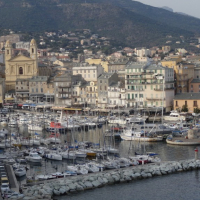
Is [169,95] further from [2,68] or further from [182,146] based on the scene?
[2,68]

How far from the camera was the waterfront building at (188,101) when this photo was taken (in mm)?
63188

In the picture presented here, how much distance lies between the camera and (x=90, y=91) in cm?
7062

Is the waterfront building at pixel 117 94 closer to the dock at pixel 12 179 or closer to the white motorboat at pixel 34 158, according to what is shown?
the white motorboat at pixel 34 158

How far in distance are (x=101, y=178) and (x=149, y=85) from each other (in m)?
29.6

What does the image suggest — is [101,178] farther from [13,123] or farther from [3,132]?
[13,123]

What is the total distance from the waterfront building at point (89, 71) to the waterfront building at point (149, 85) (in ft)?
20.8

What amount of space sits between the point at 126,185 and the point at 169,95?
98.2ft

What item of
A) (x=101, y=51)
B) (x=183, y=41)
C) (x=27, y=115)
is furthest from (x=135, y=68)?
(x=183, y=41)

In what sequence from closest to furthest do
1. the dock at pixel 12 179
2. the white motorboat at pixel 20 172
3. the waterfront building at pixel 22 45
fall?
the dock at pixel 12 179, the white motorboat at pixel 20 172, the waterfront building at pixel 22 45

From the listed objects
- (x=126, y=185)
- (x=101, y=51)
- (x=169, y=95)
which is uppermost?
(x=101, y=51)

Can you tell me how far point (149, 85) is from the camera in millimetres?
64812

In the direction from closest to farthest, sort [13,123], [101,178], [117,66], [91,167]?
[101,178], [91,167], [13,123], [117,66]

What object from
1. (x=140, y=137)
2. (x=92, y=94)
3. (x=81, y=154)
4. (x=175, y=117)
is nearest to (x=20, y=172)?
(x=81, y=154)

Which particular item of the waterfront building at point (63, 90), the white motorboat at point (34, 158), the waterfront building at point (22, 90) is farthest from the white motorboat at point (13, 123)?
the white motorboat at point (34, 158)
